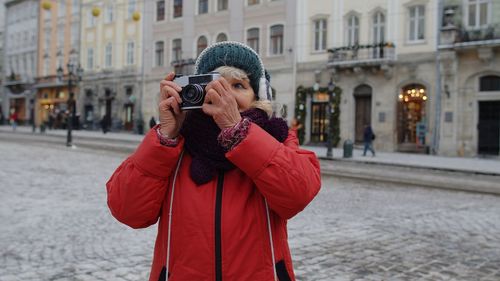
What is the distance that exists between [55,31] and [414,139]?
36.2 m

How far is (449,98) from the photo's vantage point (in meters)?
23.8

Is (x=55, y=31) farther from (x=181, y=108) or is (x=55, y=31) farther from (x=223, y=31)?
(x=181, y=108)

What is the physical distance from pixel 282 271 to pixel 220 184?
1.38ft

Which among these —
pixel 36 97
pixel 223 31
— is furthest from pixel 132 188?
pixel 36 97

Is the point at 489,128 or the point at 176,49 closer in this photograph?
the point at 489,128

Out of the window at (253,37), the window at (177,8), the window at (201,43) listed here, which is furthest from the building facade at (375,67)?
the window at (177,8)

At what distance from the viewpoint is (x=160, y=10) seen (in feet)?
124

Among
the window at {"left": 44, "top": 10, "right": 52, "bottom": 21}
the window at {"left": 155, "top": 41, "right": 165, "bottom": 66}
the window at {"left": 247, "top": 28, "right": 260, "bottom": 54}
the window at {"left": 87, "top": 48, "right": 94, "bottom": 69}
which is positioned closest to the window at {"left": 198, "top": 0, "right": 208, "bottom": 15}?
the window at {"left": 247, "top": 28, "right": 260, "bottom": 54}

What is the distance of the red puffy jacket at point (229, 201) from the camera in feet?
6.06

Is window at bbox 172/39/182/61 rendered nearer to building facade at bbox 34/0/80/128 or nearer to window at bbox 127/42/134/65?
window at bbox 127/42/134/65

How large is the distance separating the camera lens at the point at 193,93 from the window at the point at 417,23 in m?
25.0

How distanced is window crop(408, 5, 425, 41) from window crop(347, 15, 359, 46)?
9.84 feet

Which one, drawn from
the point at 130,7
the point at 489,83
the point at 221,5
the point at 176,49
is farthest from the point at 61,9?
the point at 489,83

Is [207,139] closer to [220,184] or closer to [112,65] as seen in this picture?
[220,184]
